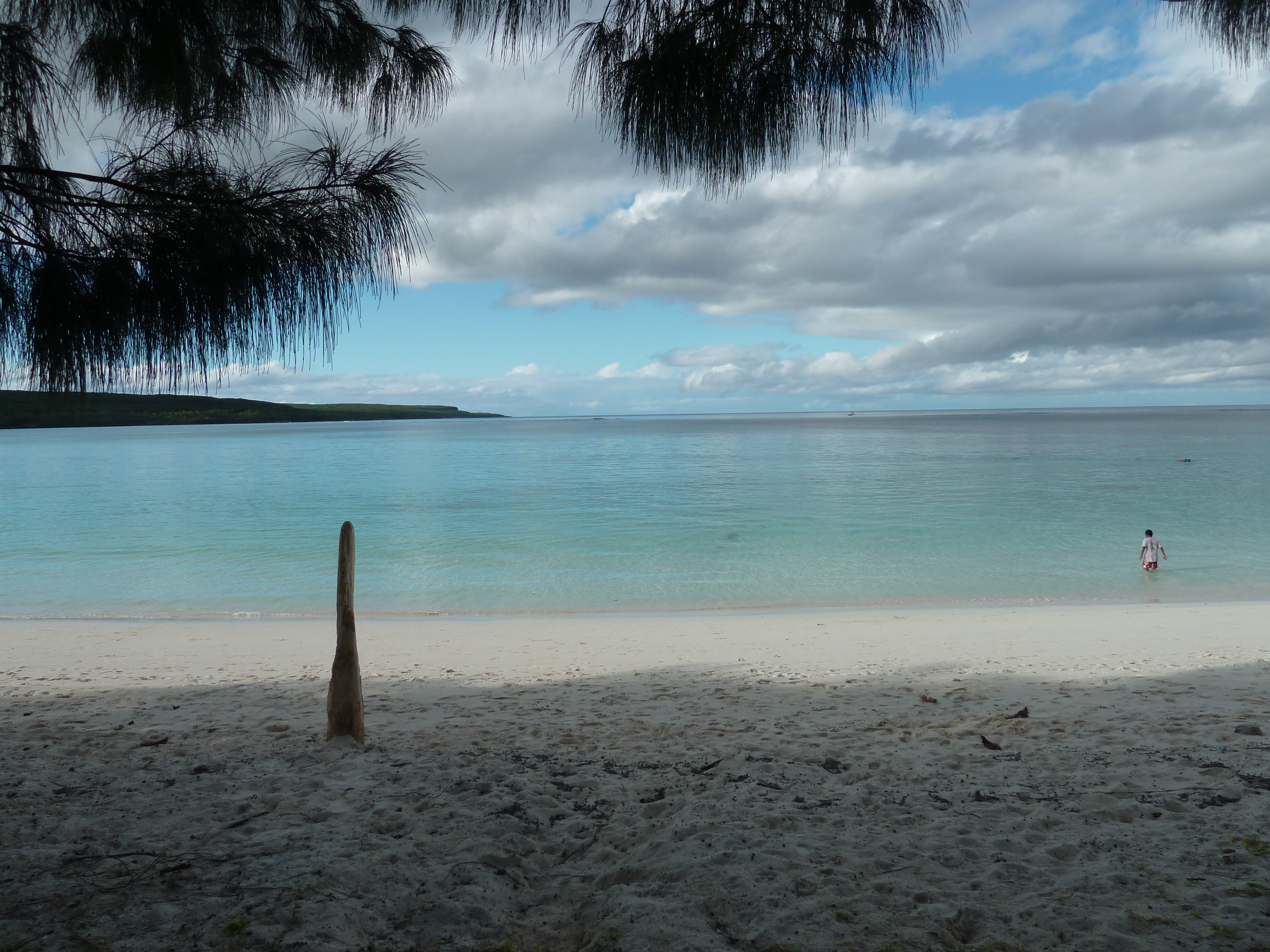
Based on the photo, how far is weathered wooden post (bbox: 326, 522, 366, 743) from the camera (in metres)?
4.95

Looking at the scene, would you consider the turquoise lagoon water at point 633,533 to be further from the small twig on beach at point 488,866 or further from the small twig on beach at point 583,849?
the small twig on beach at point 488,866

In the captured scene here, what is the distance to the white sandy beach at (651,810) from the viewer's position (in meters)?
2.97

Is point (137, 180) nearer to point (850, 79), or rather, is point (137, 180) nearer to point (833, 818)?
point (850, 79)

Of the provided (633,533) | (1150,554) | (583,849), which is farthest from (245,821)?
(633,533)

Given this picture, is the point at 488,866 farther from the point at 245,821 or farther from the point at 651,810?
the point at 245,821

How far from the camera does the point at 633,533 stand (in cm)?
2317

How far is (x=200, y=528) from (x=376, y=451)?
49946 mm

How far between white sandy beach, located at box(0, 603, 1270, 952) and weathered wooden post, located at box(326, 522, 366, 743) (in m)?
0.18

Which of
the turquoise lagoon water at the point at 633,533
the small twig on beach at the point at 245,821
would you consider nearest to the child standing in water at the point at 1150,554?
the turquoise lagoon water at the point at 633,533

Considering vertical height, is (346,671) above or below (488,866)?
above

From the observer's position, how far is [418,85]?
4004mm

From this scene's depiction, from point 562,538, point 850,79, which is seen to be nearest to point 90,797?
point 850,79

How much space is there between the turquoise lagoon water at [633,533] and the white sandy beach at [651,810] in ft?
23.9

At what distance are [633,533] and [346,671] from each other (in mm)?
18140
